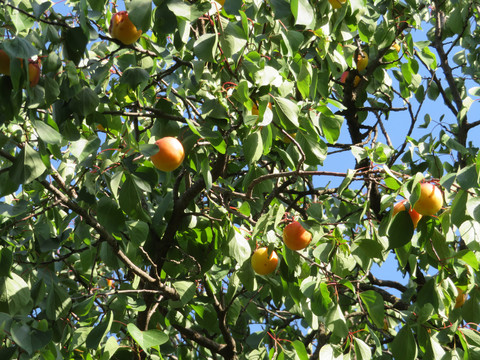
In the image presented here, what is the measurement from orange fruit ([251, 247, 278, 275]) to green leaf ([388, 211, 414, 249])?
2.06ft

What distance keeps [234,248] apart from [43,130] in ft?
2.83

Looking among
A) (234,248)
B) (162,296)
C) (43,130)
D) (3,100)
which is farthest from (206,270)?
(3,100)

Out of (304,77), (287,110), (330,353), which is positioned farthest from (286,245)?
(304,77)

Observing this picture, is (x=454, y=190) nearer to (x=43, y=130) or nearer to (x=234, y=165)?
(x=43, y=130)

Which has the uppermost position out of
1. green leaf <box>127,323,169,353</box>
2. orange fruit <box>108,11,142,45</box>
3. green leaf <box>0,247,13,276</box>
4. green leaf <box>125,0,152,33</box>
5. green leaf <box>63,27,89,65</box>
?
orange fruit <box>108,11,142,45</box>

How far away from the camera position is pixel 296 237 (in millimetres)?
2572

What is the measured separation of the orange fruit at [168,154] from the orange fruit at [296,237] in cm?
55

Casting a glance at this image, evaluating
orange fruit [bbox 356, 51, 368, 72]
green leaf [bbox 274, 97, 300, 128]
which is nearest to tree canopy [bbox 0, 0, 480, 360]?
green leaf [bbox 274, 97, 300, 128]

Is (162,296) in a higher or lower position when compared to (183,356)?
higher

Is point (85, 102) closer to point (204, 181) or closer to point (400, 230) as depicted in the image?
point (204, 181)

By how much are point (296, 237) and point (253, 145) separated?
1.54ft

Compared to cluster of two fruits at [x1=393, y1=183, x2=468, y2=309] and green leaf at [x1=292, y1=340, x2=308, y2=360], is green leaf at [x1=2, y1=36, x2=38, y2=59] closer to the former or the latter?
cluster of two fruits at [x1=393, y1=183, x2=468, y2=309]

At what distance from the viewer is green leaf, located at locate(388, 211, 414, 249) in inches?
88.8

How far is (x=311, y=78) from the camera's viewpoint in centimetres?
280
